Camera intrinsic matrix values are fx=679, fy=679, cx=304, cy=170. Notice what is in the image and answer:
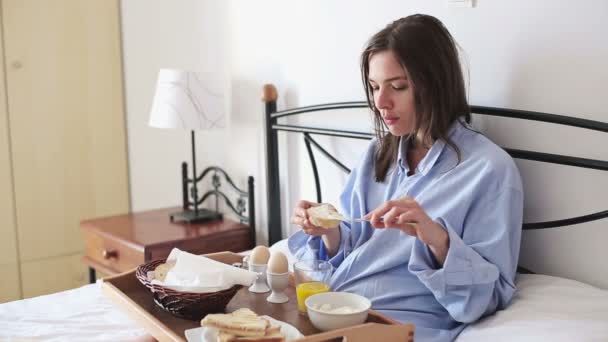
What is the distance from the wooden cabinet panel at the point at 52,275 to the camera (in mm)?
2979

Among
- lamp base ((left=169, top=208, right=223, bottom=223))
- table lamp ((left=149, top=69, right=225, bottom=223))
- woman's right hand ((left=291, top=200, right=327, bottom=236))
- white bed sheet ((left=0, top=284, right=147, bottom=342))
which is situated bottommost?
white bed sheet ((left=0, top=284, right=147, bottom=342))

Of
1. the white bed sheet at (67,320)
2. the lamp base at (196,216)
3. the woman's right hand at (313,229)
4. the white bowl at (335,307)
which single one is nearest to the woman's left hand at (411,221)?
the white bowl at (335,307)

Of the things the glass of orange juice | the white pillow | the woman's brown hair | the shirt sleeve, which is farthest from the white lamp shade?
the white pillow

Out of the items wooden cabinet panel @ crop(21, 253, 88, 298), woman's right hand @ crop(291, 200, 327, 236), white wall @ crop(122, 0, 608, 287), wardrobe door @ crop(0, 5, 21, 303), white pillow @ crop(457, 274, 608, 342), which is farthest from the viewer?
wooden cabinet panel @ crop(21, 253, 88, 298)

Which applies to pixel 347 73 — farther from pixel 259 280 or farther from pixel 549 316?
pixel 549 316

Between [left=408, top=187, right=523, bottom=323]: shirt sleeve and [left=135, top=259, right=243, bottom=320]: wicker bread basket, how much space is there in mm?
388

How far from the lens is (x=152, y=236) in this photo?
234 cm

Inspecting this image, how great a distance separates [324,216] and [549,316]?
19.8 inches

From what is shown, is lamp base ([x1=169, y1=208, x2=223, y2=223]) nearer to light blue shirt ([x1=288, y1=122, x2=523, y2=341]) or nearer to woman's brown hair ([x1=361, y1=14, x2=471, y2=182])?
light blue shirt ([x1=288, y1=122, x2=523, y2=341])

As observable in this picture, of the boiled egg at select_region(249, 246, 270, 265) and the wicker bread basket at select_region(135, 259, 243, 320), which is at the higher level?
the boiled egg at select_region(249, 246, 270, 265)

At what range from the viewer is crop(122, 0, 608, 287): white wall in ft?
4.78

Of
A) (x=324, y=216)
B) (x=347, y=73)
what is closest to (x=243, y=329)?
(x=324, y=216)

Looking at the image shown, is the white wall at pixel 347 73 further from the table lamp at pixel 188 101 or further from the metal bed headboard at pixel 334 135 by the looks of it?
the table lamp at pixel 188 101

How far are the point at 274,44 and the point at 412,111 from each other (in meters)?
0.92
